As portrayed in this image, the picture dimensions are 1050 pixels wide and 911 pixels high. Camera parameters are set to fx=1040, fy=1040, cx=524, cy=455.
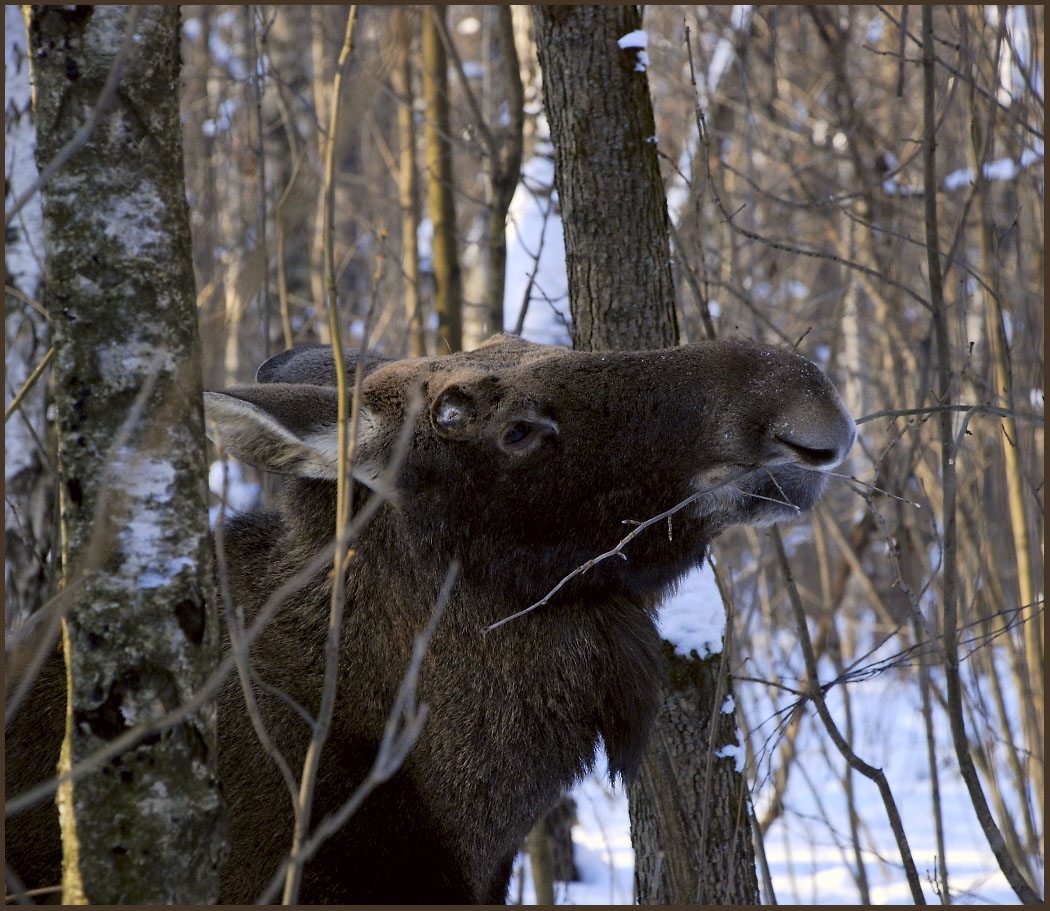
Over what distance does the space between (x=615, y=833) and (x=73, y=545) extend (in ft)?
21.3

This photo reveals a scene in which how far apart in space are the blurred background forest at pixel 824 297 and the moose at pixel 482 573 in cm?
37

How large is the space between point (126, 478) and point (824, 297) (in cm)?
559

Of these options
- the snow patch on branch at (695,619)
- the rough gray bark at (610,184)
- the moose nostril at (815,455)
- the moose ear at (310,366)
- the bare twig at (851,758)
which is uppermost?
the rough gray bark at (610,184)

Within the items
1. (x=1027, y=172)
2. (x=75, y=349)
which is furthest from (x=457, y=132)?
(x=75, y=349)

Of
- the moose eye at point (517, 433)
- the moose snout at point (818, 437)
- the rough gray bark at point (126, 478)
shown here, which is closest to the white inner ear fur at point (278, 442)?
the moose eye at point (517, 433)

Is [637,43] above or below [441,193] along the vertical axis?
below

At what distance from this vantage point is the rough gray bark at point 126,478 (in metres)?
2.00

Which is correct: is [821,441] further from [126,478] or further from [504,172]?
[504,172]

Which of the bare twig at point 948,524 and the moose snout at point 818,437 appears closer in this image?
the moose snout at point 818,437

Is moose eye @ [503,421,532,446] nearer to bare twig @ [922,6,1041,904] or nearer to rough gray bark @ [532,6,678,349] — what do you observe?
rough gray bark @ [532,6,678,349]

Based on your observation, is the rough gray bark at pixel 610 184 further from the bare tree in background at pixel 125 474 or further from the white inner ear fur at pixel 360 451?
the bare tree in background at pixel 125 474

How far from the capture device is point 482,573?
10.4 feet

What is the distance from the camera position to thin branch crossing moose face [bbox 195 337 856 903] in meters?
3.00

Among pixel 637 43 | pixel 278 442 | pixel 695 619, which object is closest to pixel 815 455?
pixel 695 619
